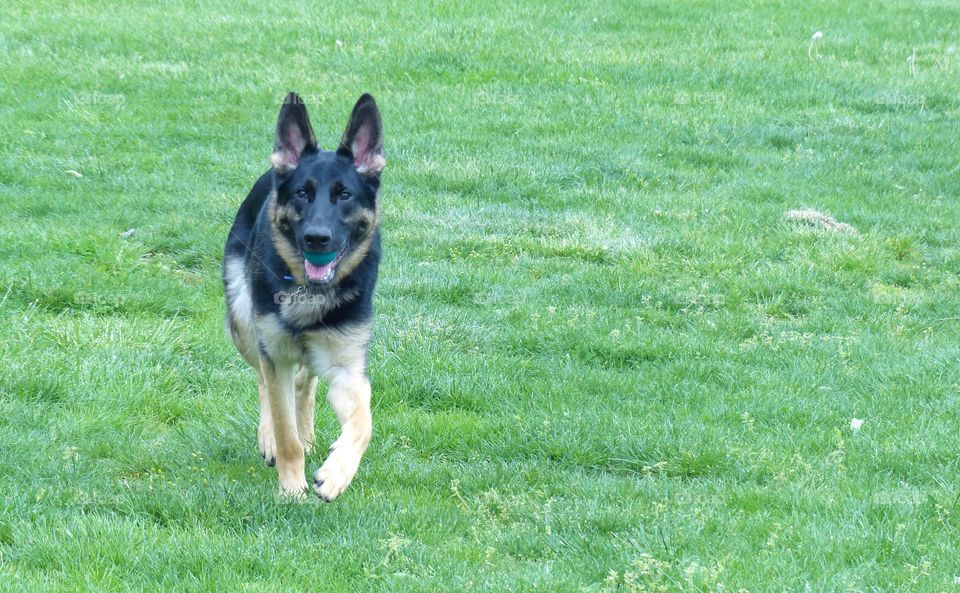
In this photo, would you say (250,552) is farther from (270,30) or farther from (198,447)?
(270,30)

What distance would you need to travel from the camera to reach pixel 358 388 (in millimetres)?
4984

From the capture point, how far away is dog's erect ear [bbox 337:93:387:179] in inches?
212

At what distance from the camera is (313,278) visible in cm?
504

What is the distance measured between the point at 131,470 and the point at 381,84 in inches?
368

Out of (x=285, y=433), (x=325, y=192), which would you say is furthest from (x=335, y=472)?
(x=325, y=192)

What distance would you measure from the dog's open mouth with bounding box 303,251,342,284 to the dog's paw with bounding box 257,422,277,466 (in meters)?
0.89

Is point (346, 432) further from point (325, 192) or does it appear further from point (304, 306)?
point (325, 192)

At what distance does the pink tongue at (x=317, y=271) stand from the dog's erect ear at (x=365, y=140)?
587mm

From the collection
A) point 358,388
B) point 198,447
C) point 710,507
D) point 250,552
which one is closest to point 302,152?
point 358,388

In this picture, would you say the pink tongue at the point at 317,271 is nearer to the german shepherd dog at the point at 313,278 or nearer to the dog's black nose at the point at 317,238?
the german shepherd dog at the point at 313,278

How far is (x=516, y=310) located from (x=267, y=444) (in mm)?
2580

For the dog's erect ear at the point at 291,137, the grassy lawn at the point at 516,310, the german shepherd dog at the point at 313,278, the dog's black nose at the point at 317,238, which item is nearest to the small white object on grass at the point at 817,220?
the grassy lawn at the point at 516,310

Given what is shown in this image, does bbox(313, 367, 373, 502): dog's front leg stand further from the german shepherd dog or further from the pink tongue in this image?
the pink tongue

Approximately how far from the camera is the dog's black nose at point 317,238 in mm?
4887
